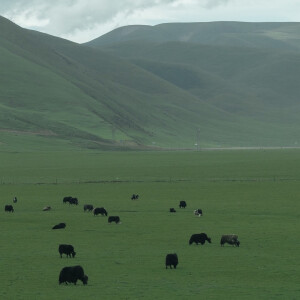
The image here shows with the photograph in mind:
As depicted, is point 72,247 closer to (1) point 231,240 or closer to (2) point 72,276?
(2) point 72,276

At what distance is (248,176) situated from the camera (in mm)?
96625

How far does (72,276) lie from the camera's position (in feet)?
97.1

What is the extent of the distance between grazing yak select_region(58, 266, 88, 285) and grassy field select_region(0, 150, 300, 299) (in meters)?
0.25

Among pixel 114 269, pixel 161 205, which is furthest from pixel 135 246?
pixel 161 205

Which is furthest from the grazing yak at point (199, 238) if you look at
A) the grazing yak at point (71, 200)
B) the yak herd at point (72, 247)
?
the grazing yak at point (71, 200)

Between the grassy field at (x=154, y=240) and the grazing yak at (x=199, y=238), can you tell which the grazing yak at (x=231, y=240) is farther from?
the grazing yak at (x=199, y=238)

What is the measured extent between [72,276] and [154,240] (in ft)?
37.2

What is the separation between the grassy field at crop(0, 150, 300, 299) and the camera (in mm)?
28870

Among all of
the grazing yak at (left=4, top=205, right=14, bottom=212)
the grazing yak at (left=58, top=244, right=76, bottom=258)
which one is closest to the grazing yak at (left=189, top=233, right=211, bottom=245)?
the grazing yak at (left=58, top=244, right=76, bottom=258)

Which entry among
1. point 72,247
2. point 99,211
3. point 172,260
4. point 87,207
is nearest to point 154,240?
point 72,247

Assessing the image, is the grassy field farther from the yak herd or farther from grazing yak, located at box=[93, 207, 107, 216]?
grazing yak, located at box=[93, 207, 107, 216]

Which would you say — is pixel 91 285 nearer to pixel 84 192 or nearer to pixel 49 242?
pixel 49 242

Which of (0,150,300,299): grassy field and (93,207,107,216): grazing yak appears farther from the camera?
A: (93,207,107,216): grazing yak

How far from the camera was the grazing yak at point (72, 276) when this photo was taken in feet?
96.8
